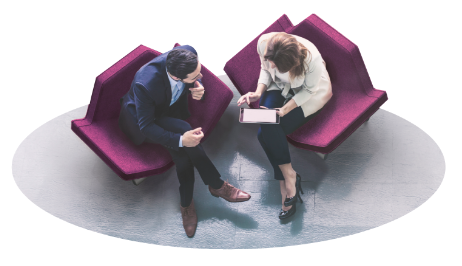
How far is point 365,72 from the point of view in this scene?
612cm

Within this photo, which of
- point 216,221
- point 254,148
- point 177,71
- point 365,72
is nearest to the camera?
point 177,71

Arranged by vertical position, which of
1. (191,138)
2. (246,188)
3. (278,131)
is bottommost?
(246,188)

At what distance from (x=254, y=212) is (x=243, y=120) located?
973mm

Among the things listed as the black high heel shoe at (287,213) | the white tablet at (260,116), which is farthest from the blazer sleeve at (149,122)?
the black high heel shoe at (287,213)

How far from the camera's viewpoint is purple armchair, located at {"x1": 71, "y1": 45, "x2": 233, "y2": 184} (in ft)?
19.1

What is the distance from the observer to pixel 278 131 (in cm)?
567

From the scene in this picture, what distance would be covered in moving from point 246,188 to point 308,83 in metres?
1.29

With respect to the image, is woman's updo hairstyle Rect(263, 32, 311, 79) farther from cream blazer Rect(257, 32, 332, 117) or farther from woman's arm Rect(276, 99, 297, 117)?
woman's arm Rect(276, 99, 297, 117)

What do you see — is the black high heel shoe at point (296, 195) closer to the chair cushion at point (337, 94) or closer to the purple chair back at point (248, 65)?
the chair cushion at point (337, 94)

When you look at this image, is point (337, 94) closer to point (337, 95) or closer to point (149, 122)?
point (337, 95)

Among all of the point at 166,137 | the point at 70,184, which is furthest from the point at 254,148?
the point at 70,184

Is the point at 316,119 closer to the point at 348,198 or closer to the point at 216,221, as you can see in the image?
the point at 348,198

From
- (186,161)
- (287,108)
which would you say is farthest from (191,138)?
(287,108)

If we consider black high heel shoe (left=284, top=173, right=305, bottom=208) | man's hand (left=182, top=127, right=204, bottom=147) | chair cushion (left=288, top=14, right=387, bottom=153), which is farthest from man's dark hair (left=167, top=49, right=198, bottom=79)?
black high heel shoe (left=284, top=173, right=305, bottom=208)
